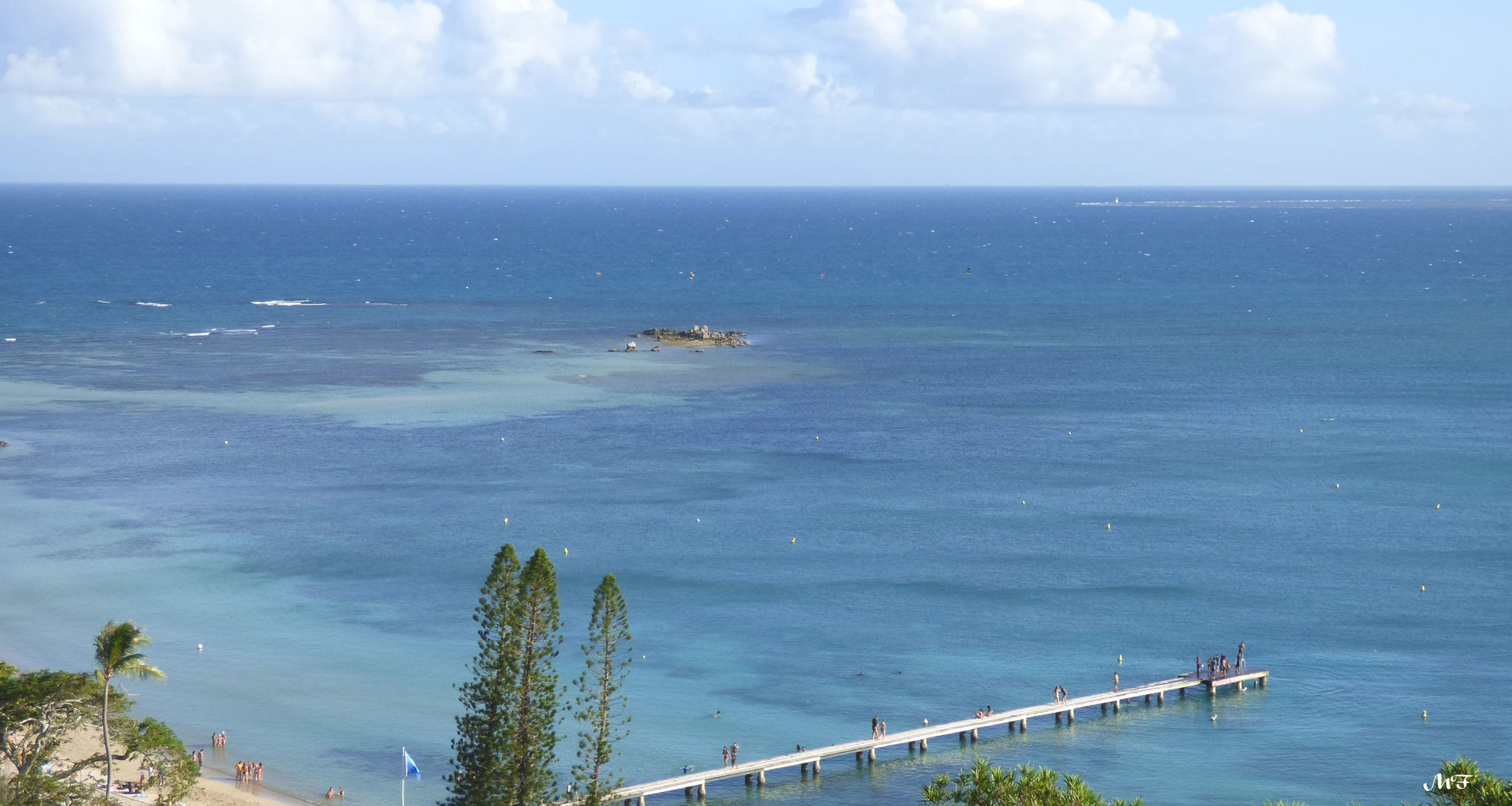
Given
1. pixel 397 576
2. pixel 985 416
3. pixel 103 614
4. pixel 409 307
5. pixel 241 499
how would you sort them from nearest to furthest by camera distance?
pixel 103 614, pixel 397 576, pixel 241 499, pixel 985 416, pixel 409 307

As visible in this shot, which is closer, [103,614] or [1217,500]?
[103,614]

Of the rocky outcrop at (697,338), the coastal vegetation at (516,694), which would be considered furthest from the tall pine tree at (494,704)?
the rocky outcrop at (697,338)

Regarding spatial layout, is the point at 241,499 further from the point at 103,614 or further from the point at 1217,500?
the point at 1217,500

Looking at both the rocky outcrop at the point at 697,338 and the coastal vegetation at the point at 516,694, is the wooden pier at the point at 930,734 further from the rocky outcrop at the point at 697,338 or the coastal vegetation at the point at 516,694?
the rocky outcrop at the point at 697,338

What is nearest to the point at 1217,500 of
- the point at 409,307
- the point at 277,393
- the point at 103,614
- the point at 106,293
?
the point at 103,614

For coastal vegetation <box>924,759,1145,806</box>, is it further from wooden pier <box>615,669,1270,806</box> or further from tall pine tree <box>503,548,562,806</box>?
wooden pier <box>615,669,1270,806</box>

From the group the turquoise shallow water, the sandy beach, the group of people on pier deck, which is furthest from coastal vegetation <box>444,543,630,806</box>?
the group of people on pier deck

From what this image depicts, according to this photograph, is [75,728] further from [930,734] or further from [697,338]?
[697,338]
